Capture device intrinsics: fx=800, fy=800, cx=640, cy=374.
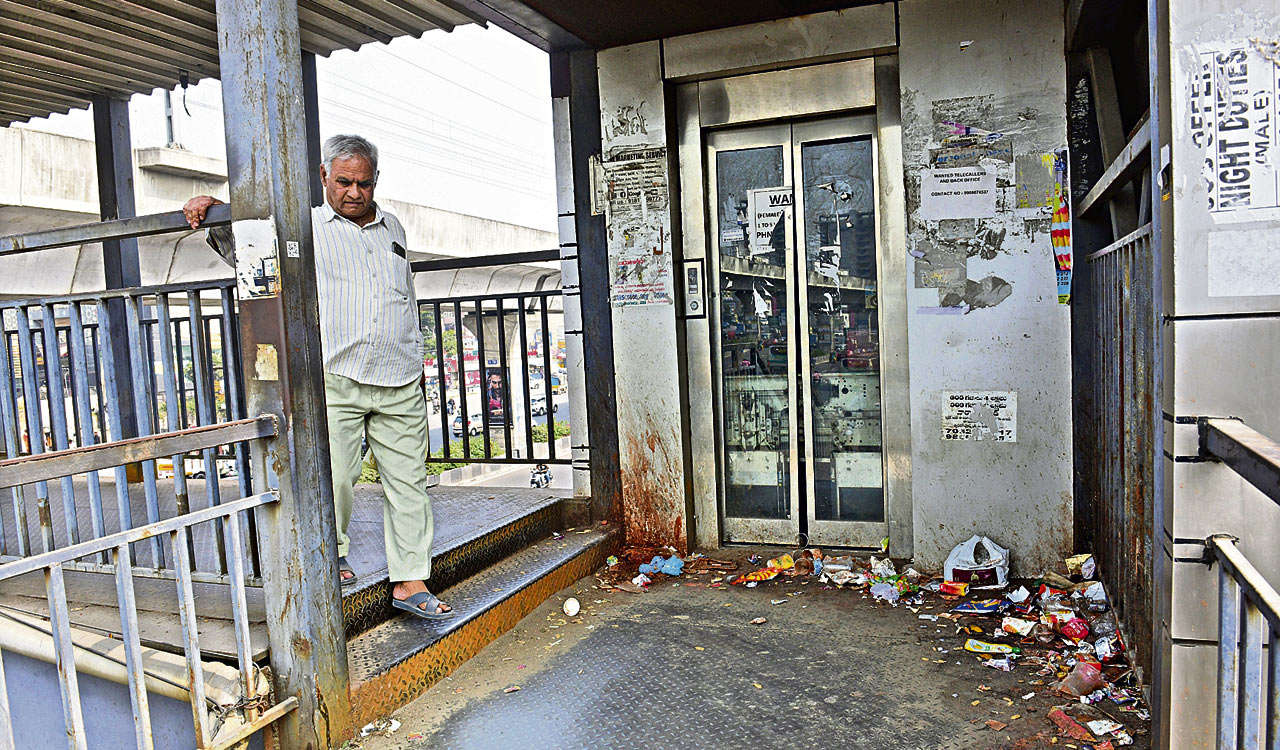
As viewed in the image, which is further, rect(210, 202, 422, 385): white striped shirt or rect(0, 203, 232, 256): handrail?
rect(210, 202, 422, 385): white striped shirt

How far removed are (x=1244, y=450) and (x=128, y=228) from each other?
2.94 m

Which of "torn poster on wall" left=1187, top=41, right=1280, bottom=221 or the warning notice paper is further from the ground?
the warning notice paper

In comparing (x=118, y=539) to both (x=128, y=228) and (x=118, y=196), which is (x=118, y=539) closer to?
(x=128, y=228)

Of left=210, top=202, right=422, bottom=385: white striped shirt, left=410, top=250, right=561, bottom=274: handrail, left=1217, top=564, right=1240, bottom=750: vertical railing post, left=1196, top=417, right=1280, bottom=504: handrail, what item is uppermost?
left=410, top=250, right=561, bottom=274: handrail

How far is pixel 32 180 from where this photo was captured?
7285 millimetres

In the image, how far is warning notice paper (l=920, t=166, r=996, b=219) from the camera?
402 cm

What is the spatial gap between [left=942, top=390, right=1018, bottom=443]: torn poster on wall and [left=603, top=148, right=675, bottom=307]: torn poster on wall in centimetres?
163

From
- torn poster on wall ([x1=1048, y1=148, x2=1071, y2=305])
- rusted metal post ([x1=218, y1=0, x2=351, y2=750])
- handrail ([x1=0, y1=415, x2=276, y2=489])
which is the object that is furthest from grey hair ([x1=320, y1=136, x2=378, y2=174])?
torn poster on wall ([x1=1048, y1=148, x2=1071, y2=305])

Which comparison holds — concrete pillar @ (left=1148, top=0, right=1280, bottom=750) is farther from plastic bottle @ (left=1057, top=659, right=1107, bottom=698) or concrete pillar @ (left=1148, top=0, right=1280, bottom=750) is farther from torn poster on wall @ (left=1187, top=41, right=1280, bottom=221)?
plastic bottle @ (left=1057, top=659, right=1107, bottom=698)

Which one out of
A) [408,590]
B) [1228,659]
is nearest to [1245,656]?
[1228,659]

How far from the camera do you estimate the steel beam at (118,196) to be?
5.71 m

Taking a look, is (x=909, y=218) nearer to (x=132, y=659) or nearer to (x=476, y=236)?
(x=132, y=659)

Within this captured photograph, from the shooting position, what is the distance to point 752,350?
4.78 metres

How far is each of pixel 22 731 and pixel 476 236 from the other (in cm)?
1067
